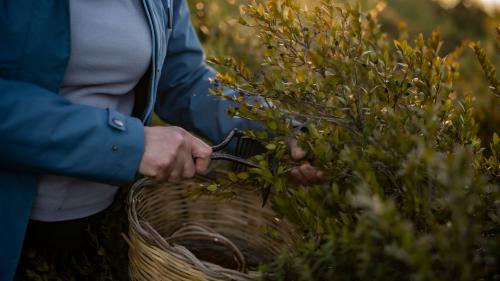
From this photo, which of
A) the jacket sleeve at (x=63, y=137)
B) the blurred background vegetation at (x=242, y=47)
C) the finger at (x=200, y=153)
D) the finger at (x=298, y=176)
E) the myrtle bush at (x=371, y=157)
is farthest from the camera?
the blurred background vegetation at (x=242, y=47)

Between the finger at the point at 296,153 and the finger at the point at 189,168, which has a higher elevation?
the finger at the point at 296,153

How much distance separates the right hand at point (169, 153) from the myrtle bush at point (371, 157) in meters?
0.12

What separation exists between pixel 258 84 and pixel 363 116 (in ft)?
1.03

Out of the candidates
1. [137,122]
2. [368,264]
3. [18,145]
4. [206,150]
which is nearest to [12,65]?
[18,145]

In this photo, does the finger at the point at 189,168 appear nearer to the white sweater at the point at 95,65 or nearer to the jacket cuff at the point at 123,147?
the jacket cuff at the point at 123,147

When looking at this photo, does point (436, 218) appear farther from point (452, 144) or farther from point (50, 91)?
point (50, 91)

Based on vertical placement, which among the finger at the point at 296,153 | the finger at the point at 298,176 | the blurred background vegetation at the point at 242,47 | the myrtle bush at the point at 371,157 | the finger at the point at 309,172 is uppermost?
the myrtle bush at the point at 371,157

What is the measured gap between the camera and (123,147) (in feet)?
4.22

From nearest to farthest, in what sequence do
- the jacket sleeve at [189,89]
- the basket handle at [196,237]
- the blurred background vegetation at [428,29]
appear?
the basket handle at [196,237] → the jacket sleeve at [189,89] → the blurred background vegetation at [428,29]

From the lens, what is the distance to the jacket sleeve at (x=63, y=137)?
47.5 inches

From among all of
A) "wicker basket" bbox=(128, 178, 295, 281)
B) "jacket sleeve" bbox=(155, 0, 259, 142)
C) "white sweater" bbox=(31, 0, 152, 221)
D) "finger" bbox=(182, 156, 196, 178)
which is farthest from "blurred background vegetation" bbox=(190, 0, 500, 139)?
"wicker basket" bbox=(128, 178, 295, 281)

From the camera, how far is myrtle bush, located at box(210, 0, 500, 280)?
0.91 metres

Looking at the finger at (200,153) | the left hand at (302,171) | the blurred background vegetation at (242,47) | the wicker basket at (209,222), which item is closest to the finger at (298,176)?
the left hand at (302,171)

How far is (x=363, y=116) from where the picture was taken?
4.28 feet
